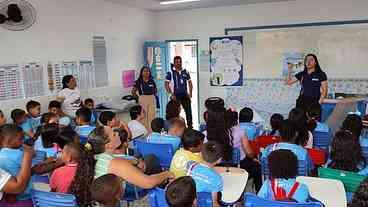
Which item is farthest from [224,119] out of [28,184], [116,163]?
[28,184]

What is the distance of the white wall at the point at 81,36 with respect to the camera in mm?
5090

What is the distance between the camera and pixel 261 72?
7250 millimetres

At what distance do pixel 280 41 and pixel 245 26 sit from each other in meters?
0.77

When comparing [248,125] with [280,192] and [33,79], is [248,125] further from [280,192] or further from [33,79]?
[33,79]

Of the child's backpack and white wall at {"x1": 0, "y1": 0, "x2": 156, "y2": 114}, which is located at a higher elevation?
white wall at {"x1": 0, "y1": 0, "x2": 156, "y2": 114}

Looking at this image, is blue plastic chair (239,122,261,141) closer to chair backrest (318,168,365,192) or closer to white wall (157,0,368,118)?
chair backrest (318,168,365,192)

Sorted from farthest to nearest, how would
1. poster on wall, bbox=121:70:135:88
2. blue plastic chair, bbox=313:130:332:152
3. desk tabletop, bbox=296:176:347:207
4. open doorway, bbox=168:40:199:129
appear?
open doorway, bbox=168:40:199:129 < poster on wall, bbox=121:70:135:88 < blue plastic chair, bbox=313:130:332:152 < desk tabletop, bbox=296:176:347:207

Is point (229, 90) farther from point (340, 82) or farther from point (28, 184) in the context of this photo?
point (28, 184)

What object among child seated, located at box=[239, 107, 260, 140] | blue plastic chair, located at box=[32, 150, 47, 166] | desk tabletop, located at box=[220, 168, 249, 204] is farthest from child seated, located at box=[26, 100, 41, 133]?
desk tabletop, located at box=[220, 168, 249, 204]

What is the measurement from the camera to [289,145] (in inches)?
116

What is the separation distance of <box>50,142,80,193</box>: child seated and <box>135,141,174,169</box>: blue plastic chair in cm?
110

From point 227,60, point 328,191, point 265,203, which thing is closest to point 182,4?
point 227,60

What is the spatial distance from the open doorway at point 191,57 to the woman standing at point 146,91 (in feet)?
4.21

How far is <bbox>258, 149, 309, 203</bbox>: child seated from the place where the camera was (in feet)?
7.13
